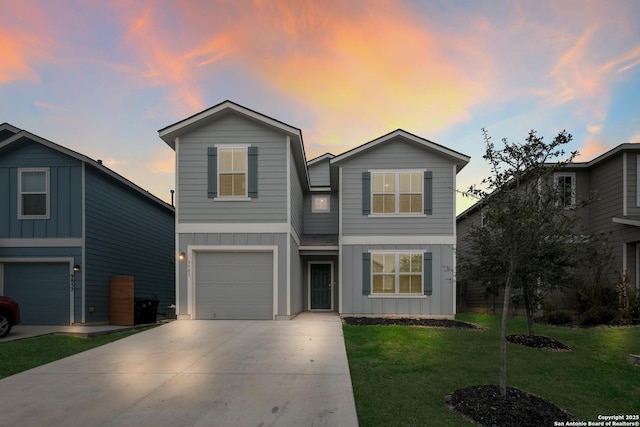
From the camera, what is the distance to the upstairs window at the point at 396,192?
13.7 metres

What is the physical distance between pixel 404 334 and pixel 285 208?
16.4 ft

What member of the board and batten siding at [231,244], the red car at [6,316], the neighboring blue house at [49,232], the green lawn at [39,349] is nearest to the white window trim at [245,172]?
the board and batten siding at [231,244]

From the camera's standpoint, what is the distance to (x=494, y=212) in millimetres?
5320

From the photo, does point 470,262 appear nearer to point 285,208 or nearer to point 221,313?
point 285,208

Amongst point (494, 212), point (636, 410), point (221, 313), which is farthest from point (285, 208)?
point (636, 410)

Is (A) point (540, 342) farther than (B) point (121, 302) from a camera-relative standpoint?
No

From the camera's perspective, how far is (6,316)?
1066 centimetres

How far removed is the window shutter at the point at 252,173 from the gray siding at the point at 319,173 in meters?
8.10

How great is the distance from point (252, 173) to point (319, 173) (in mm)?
8356

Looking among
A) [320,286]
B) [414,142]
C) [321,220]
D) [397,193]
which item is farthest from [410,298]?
[321,220]

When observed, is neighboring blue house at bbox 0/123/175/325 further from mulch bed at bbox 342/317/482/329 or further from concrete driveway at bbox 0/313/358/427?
mulch bed at bbox 342/317/482/329

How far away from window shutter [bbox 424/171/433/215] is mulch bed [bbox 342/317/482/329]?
3540 mm

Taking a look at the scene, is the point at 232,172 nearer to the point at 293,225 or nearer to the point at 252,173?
the point at 252,173

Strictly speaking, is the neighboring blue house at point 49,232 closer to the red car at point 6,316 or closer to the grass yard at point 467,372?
the red car at point 6,316
